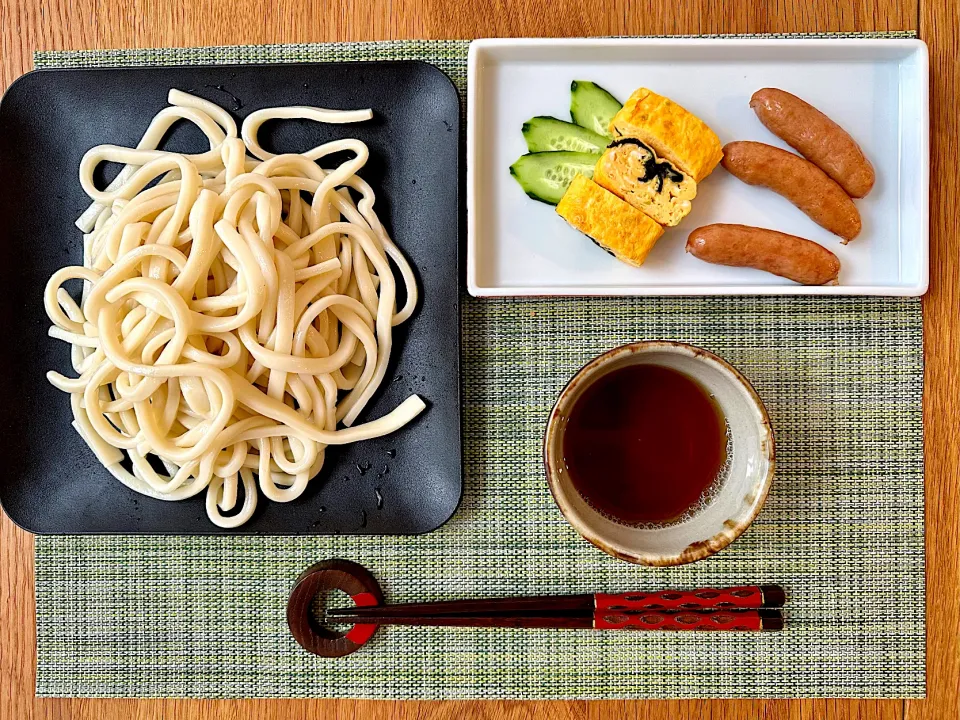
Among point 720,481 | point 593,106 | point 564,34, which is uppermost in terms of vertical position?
point 564,34

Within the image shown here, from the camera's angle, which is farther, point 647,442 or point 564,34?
point 564,34

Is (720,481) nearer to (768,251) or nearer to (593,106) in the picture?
(768,251)

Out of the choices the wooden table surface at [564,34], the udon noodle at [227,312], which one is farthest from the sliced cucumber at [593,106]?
the udon noodle at [227,312]

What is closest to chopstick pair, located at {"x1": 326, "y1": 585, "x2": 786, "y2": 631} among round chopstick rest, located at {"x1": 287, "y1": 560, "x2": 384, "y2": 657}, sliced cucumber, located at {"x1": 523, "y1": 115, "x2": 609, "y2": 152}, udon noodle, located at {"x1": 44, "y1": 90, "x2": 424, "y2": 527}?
round chopstick rest, located at {"x1": 287, "y1": 560, "x2": 384, "y2": 657}

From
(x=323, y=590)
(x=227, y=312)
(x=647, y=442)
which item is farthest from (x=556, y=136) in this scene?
(x=323, y=590)

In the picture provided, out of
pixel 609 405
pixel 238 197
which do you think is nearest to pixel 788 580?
pixel 609 405

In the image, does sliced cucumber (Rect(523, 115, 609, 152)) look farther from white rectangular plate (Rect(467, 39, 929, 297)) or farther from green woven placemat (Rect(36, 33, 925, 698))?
green woven placemat (Rect(36, 33, 925, 698))
